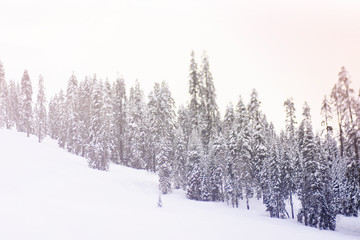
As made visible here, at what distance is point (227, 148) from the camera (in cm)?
3944

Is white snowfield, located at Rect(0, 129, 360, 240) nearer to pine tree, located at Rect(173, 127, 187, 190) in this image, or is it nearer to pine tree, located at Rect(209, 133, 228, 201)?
pine tree, located at Rect(209, 133, 228, 201)

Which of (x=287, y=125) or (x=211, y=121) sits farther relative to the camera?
(x=287, y=125)

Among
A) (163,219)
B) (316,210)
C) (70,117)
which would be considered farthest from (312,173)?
(70,117)

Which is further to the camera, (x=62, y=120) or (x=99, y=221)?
(x=62, y=120)

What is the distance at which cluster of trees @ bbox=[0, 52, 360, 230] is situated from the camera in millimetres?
33594

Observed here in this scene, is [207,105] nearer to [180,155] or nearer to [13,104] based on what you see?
[180,155]

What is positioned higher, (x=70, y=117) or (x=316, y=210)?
(x=70, y=117)

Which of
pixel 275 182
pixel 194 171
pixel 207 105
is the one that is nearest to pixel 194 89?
pixel 207 105

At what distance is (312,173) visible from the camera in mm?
33656

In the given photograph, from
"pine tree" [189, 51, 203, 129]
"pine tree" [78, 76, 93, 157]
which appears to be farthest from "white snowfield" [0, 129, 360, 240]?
"pine tree" [78, 76, 93, 157]

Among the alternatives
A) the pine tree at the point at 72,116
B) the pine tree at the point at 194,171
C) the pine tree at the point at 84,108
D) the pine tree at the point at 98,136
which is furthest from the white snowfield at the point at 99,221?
the pine tree at the point at 72,116

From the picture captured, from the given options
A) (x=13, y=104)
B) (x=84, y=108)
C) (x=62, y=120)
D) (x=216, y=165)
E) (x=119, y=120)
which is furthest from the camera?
(x=13, y=104)

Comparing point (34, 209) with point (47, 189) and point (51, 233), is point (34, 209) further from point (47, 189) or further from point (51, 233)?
point (47, 189)

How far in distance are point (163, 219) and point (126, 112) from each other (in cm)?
4631
